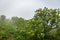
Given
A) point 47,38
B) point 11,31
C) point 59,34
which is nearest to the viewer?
point 59,34

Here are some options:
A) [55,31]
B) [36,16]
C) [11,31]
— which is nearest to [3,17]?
[11,31]

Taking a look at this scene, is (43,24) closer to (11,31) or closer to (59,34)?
(59,34)

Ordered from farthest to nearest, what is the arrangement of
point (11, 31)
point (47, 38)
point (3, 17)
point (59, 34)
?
point (3, 17), point (11, 31), point (47, 38), point (59, 34)

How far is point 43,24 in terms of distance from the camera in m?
26.8

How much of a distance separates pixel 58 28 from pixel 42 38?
2.98 metres

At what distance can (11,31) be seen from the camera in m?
34.2

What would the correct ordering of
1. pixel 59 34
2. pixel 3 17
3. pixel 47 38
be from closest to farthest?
pixel 59 34, pixel 47 38, pixel 3 17

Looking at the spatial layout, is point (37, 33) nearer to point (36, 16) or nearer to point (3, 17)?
point (36, 16)

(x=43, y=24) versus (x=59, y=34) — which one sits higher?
(x=43, y=24)

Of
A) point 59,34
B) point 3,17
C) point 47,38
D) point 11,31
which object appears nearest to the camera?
point 59,34

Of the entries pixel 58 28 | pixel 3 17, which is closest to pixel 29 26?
pixel 58 28

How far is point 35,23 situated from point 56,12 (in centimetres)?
388

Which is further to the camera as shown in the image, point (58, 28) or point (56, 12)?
point (56, 12)

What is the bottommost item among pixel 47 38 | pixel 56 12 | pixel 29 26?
pixel 47 38
